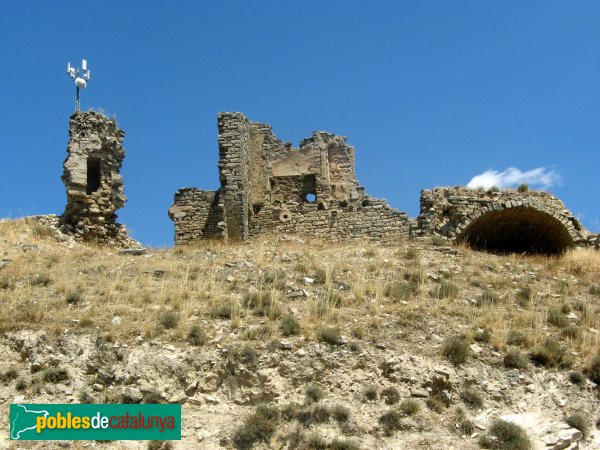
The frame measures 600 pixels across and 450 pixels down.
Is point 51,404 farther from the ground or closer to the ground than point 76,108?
closer to the ground

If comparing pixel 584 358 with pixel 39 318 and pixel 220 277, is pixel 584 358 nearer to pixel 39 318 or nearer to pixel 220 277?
pixel 220 277

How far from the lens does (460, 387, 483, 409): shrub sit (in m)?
10.9

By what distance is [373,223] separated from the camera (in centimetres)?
2133

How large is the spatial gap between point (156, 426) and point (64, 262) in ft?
24.5

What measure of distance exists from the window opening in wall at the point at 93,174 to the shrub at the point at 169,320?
10.3m

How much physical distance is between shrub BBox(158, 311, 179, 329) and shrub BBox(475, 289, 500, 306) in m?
5.90

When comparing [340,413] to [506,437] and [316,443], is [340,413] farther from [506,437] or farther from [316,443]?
[506,437]

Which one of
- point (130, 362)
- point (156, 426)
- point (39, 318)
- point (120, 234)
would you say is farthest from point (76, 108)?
point (156, 426)

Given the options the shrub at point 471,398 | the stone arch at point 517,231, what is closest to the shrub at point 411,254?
the stone arch at point 517,231

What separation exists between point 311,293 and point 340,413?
399 cm

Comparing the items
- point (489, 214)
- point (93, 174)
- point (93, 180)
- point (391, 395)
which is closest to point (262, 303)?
point (391, 395)

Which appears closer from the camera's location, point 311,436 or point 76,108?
point 311,436

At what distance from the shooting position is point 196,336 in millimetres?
12008

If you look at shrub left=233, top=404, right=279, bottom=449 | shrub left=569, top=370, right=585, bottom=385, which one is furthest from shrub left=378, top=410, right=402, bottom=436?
shrub left=569, top=370, right=585, bottom=385
